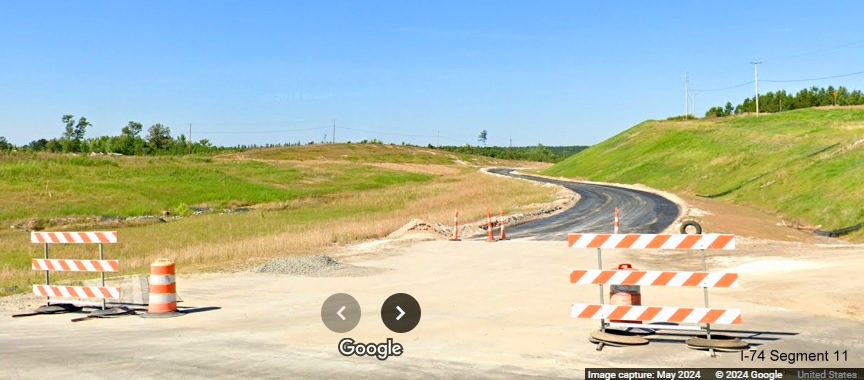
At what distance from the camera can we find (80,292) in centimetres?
1537

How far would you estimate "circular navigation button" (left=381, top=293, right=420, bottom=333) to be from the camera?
547 inches

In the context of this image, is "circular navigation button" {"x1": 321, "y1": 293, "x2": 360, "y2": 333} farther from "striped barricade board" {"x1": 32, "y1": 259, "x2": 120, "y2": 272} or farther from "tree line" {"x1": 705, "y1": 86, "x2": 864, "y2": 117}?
"tree line" {"x1": 705, "y1": 86, "x2": 864, "y2": 117}

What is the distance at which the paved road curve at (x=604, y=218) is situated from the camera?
116 feet

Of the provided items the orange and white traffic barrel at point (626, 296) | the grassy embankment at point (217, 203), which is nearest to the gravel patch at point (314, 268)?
the grassy embankment at point (217, 203)

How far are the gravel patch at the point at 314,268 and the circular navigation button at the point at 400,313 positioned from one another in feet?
12.8

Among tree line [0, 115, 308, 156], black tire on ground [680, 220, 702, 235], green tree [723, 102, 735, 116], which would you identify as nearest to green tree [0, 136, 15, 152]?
tree line [0, 115, 308, 156]

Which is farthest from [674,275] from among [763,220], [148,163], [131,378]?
[148,163]

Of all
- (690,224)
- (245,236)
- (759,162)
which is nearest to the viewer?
(690,224)

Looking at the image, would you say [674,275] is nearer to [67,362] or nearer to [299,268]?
[67,362]

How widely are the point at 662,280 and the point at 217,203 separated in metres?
62.9

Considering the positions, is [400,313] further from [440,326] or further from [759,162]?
[759,162]

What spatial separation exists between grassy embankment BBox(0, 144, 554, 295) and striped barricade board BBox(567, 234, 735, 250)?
1385cm

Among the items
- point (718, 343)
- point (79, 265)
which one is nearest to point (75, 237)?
point (79, 265)

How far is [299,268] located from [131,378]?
463 inches
